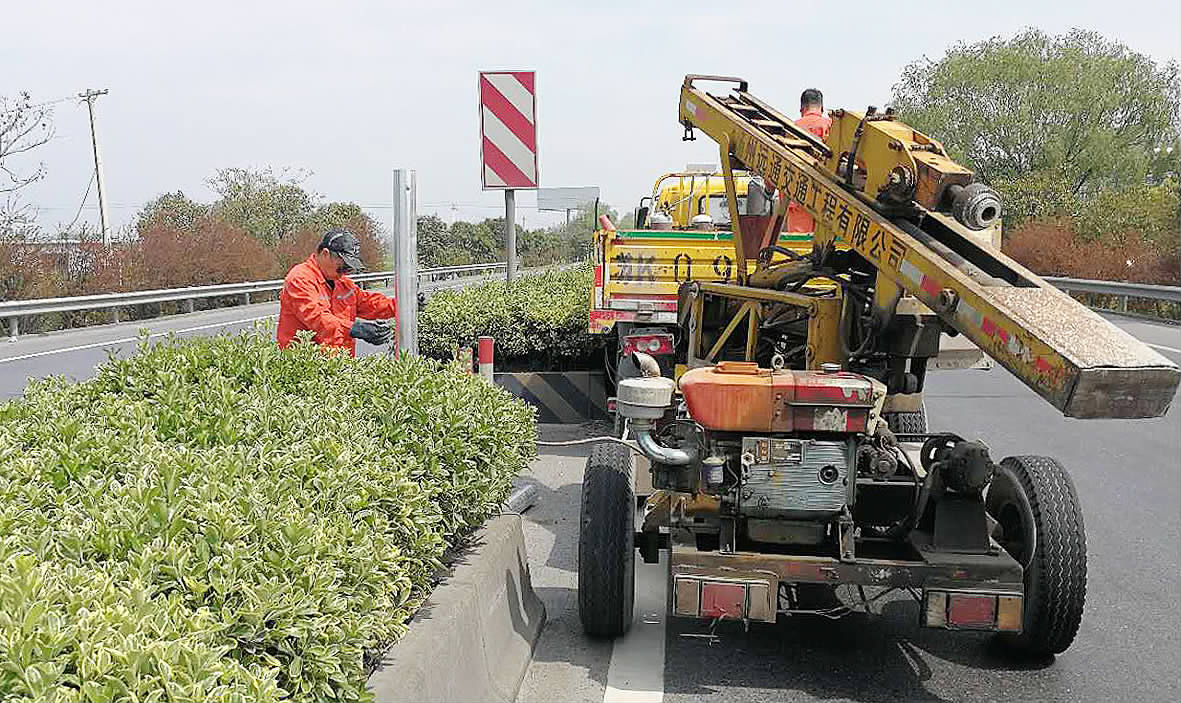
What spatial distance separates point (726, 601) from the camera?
15.5 feet

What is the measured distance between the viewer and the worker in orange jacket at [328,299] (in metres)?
7.03

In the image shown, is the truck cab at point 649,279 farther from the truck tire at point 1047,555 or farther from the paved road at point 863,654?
the truck tire at point 1047,555

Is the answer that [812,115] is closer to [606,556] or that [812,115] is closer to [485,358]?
[485,358]

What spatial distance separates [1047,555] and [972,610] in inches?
21.8

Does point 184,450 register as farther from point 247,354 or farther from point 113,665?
point 247,354

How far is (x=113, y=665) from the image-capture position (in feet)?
7.50

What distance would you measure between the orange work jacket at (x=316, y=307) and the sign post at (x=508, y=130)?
2.59 meters

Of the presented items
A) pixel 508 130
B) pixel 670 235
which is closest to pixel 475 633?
pixel 670 235

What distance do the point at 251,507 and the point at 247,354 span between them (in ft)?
8.51

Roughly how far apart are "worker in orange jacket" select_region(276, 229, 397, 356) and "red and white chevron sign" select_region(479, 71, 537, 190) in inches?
104

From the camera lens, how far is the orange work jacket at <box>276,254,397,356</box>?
7.02 meters

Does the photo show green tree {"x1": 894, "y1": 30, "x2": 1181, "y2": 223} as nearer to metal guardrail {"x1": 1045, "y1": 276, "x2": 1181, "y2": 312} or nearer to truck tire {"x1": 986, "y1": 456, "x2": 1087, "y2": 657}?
metal guardrail {"x1": 1045, "y1": 276, "x2": 1181, "y2": 312}

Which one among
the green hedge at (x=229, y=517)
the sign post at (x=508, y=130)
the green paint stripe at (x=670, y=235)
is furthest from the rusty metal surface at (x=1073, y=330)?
the sign post at (x=508, y=130)

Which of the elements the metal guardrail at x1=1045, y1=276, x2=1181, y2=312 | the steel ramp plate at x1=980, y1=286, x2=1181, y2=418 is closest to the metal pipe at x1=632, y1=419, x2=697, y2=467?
the steel ramp plate at x1=980, y1=286, x2=1181, y2=418
